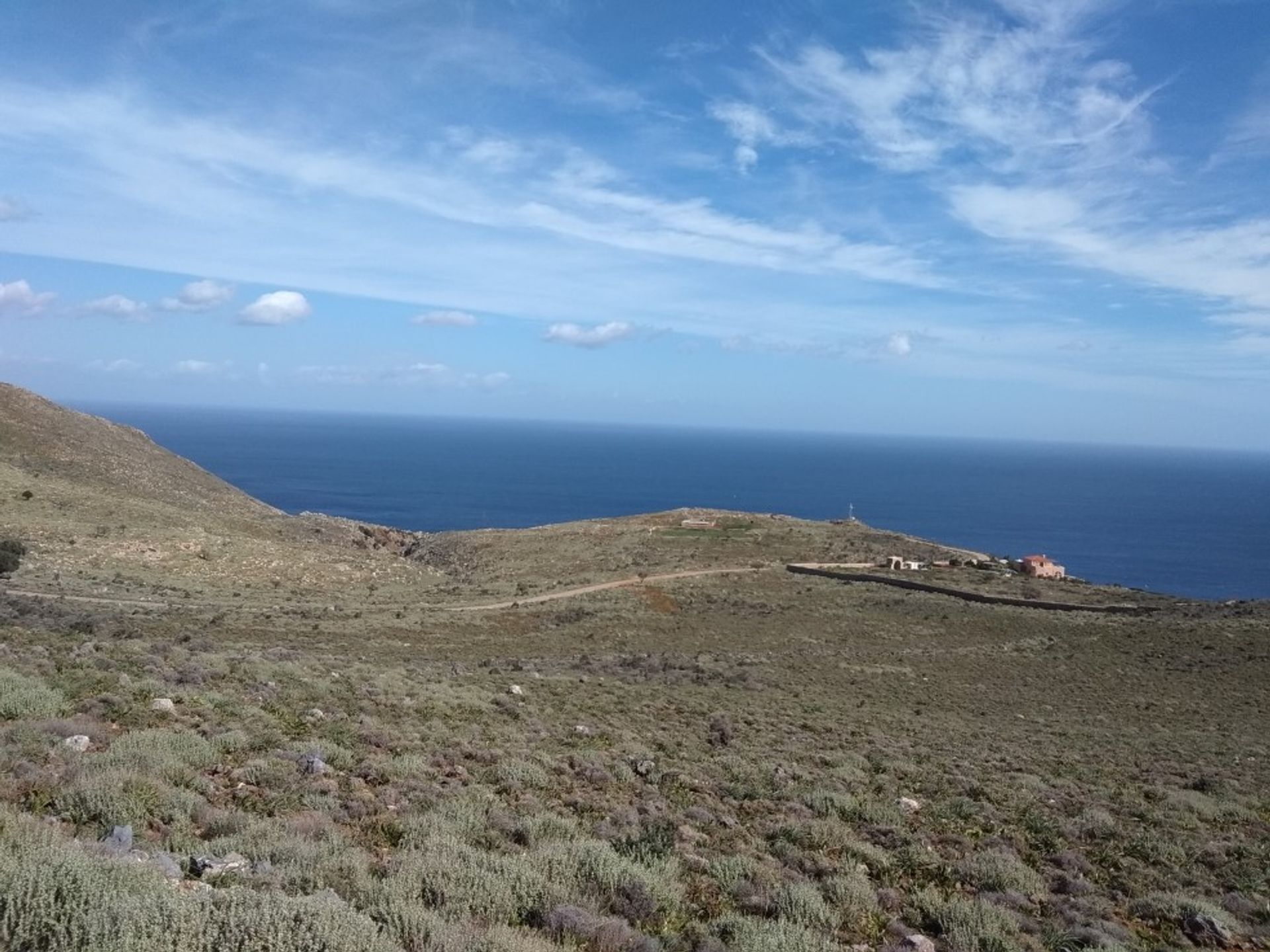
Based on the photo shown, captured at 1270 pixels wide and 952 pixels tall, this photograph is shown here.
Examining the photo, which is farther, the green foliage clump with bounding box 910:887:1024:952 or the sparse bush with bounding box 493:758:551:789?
the sparse bush with bounding box 493:758:551:789

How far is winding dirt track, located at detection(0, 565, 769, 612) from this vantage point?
2772 cm

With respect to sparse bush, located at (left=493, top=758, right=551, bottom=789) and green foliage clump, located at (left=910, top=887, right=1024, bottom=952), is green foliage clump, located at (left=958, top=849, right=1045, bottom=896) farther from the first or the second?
sparse bush, located at (left=493, top=758, right=551, bottom=789)

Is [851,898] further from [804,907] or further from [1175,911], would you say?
[1175,911]

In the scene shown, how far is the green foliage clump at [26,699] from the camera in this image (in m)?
10.8

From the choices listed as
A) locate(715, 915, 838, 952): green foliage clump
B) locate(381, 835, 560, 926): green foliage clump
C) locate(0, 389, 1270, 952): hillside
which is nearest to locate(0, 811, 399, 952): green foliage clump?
locate(0, 389, 1270, 952): hillside

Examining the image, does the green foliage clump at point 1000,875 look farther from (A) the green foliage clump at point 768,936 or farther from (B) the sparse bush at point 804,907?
(A) the green foliage clump at point 768,936

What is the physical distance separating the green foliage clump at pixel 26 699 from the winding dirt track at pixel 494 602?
1765 centimetres

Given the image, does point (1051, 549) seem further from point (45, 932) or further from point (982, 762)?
point (45, 932)

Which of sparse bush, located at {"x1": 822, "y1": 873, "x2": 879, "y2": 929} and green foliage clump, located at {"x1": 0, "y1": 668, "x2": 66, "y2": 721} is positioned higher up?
green foliage clump, located at {"x1": 0, "y1": 668, "x2": 66, "y2": 721}

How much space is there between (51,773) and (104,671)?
6546 millimetres

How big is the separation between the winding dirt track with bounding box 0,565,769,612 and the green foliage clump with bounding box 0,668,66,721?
57.9 ft

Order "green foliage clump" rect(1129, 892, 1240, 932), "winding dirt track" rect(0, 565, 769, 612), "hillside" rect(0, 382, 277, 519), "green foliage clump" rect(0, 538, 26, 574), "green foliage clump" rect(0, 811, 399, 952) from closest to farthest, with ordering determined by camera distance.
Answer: "green foliage clump" rect(0, 811, 399, 952) → "green foliage clump" rect(1129, 892, 1240, 932) → "winding dirt track" rect(0, 565, 769, 612) → "green foliage clump" rect(0, 538, 26, 574) → "hillside" rect(0, 382, 277, 519)

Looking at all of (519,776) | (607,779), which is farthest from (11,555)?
(607,779)

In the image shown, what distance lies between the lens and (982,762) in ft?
53.2
